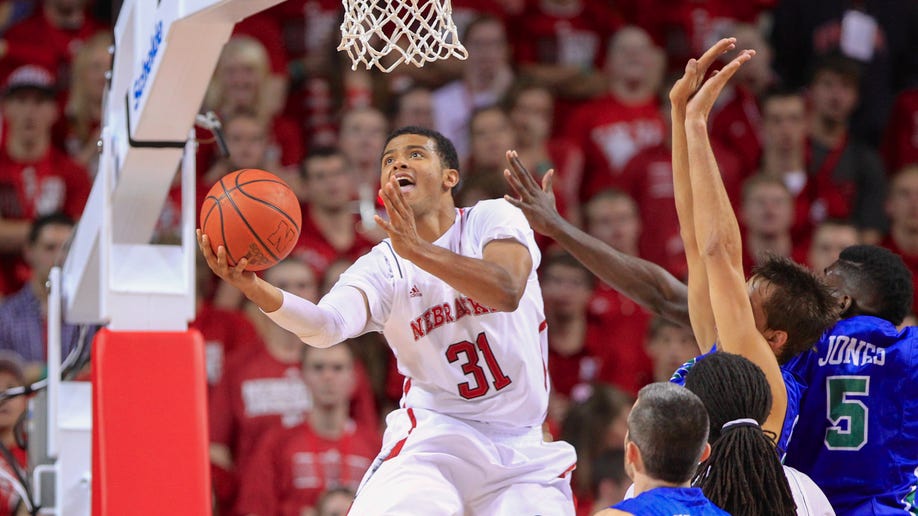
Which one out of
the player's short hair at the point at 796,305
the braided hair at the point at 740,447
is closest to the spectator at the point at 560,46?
the player's short hair at the point at 796,305

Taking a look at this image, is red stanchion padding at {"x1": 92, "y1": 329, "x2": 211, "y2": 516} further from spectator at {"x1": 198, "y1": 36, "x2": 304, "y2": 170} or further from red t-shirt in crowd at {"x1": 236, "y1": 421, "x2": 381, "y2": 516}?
spectator at {"x1": 198, "y1": 36, "x2": 304, "y2": 170}

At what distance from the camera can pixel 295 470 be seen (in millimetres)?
8172

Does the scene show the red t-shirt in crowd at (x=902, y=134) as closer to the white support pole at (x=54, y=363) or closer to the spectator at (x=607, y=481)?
the spectator at (x=607, y=481)

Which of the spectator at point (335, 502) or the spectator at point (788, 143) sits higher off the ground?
the spectator at point (788, 143)

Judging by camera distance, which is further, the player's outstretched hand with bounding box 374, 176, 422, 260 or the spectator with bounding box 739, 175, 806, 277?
the spectator with bounding box 739, 175, 806, 277

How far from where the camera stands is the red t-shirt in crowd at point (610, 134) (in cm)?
1032

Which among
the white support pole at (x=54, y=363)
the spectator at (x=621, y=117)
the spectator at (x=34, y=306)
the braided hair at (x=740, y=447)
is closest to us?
the braided hair at (x=740, y=447)

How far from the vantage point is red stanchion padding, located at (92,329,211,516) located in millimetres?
5465

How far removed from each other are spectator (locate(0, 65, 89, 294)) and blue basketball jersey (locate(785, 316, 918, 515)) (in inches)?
225

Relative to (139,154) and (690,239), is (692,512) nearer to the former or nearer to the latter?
(690,239)

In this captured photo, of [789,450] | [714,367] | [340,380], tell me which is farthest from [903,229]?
[714,367]

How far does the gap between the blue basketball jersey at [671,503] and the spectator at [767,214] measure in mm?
5919

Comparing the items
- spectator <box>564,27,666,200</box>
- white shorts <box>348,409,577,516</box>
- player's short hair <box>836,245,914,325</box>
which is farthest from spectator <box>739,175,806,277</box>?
white shorts <box>348,409,577,516</box>

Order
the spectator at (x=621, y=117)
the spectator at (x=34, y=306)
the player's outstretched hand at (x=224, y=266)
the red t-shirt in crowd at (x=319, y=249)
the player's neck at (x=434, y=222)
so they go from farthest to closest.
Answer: the spectator at (x=621, y=117), the red t-shirt in crowd at (x=319, y=249), the spectator at (x=34, y=306), the player's neck at (x=434, y=222), the player's outstretched hand at (x=224, y=266)
